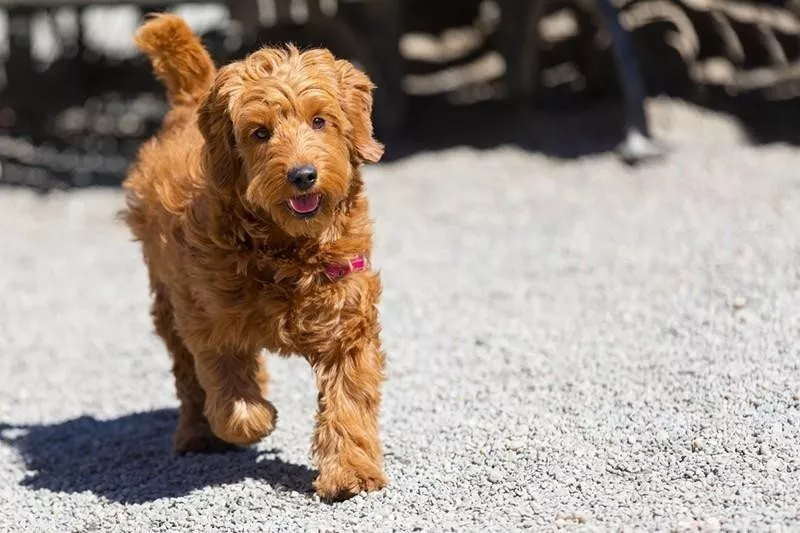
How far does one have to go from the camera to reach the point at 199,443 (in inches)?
220

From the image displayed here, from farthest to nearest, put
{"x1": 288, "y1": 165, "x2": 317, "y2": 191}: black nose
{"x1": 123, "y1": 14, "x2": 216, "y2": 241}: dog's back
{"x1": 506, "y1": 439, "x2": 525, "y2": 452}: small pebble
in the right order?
{"x1": 123, "y1": 14, "x2": 216, "y2": 241}: dog's back < {"x1": 506, "y1": 439, "x2": 525, "y2": 452}: small pebble < {"x1": 288, "y1": 165, "x2": 317, "y2": 191}: black nose

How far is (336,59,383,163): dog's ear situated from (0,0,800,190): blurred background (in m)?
5.89

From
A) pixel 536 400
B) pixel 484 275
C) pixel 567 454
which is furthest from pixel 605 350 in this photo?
pixel 484 275

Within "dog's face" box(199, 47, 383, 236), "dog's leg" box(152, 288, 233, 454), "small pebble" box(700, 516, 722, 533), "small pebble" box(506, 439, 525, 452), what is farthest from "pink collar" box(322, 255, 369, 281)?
"small pebble" box(700, 516, 722, 533)

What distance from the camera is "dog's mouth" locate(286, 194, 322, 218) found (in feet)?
14.8


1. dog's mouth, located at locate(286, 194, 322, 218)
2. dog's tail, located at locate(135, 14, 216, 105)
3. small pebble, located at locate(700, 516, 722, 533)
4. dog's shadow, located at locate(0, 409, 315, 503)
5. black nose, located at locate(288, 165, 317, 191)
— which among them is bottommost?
dog's shadow, located at locate(0, 409, 315, 503)

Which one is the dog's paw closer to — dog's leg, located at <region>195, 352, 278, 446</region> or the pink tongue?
dog's leg, located at <region>195, 352, 278, 446</region>

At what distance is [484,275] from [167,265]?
3428 millimetres

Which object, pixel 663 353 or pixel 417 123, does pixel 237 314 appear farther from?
pixel 417 123

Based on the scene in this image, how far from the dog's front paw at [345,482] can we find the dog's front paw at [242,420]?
31 cm

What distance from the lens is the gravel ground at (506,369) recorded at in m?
4.60

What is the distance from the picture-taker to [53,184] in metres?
12.0

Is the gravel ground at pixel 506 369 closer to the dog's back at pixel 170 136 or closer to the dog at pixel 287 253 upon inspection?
the dog at pixel 287 253

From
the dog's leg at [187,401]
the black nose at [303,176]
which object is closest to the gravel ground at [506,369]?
the dog's leg at [187,401]
